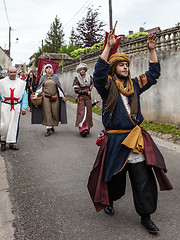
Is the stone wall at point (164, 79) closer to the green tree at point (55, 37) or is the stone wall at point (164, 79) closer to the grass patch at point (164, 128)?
the grass patch at point (164, 128)

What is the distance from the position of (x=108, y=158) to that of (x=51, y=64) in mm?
6257

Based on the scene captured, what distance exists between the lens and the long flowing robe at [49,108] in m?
8.35

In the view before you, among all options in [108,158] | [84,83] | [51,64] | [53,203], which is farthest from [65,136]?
[108,158]

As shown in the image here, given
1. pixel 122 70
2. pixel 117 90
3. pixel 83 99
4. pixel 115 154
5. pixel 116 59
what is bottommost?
pixel 115 154

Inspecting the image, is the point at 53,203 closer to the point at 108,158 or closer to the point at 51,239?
the point at 51,239

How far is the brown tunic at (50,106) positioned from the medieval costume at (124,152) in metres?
5.38

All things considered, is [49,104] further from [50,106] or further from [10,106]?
[10,106]

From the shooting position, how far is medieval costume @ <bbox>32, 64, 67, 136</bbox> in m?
8.35

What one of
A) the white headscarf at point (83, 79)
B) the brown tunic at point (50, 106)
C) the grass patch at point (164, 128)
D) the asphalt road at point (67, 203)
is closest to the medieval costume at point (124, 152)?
the asphalt road at point (67, 203)

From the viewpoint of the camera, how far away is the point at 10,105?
6.53m

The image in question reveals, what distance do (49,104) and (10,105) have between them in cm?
205

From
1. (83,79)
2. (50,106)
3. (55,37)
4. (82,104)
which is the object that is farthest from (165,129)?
Answer: (55,37)

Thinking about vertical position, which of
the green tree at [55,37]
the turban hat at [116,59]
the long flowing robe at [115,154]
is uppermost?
the green tree at [55,37]

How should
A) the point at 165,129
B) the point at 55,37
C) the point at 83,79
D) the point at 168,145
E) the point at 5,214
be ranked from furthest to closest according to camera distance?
1. the point at 55,37
2. the point at 165,129
3. the point at 83,79
4. the point at 168,145
5. the point at 5,214
